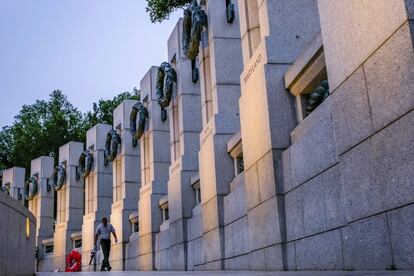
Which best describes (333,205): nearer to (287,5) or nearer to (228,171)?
(287,5)

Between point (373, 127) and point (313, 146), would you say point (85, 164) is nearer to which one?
point (313, 146)

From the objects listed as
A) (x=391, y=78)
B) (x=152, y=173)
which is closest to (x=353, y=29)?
(x=391, y=78)

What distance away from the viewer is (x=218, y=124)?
42.2ft

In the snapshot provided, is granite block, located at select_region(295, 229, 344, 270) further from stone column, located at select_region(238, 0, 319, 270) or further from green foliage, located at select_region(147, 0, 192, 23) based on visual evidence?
green foliage, located at select_region(147, 0, 192, 23)

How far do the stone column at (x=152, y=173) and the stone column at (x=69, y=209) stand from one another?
455 inches

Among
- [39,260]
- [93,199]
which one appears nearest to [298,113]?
[93,199]

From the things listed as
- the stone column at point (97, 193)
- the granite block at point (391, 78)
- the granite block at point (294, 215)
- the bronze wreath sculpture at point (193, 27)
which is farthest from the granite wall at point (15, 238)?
the stone column at point (97, 193)

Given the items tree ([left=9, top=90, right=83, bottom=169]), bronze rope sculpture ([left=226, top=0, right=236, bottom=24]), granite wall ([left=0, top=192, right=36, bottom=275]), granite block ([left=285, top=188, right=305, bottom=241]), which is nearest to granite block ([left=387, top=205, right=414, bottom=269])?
granite block ([left=285, top=188, right=305, bottom=241])

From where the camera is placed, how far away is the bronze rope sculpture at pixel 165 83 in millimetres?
18438

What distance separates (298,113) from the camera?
8.92 meters

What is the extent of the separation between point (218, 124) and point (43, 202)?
83.2ft

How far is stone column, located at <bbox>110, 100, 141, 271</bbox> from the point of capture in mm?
23312

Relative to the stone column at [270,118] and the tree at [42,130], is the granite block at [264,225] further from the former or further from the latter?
the tree at [42,130]

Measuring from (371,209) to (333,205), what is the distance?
1289 mm
